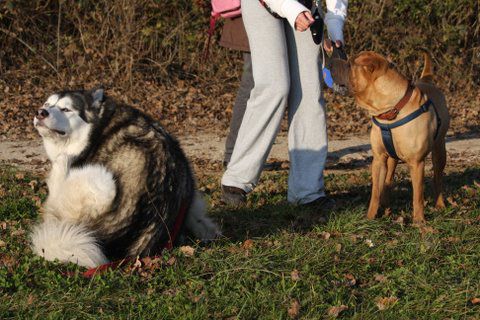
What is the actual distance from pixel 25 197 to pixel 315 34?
8.09 ft

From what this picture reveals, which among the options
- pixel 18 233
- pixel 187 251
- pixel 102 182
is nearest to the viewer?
pixel 102 182

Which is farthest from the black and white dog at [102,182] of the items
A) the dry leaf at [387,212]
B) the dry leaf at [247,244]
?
the dry leaf at [387,212]

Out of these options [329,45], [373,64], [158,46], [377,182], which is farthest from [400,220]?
[158,46]

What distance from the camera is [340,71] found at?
18.4 ft

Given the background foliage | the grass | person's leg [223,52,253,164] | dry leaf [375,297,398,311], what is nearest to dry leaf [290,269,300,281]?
the grass

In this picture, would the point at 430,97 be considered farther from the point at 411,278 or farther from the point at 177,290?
the point at 177,290

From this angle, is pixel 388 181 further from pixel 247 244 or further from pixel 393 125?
pixel 247 244

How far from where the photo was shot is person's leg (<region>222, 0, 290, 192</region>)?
554cm

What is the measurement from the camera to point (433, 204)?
20.3 feet

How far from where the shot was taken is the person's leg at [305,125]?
5723mm

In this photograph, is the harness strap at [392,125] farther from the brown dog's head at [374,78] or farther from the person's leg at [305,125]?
the person's leg at [305,125]

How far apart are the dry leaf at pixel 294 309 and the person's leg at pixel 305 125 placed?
206 cm

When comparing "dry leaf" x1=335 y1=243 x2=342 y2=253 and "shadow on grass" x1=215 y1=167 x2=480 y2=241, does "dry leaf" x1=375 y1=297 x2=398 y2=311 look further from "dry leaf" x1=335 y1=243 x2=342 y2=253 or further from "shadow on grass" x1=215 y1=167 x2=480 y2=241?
"shadow on grass" x1=215 y1=167 x2=480 y2=241

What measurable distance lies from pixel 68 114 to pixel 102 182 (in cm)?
45
